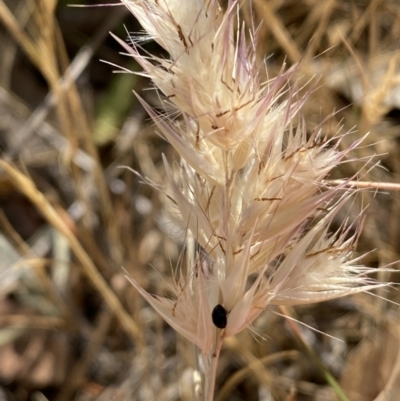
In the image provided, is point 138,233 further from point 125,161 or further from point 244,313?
point 244,313

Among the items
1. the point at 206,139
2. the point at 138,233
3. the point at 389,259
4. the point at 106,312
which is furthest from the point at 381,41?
the point at 206,139

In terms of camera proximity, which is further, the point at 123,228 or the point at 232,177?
the point at 123,228

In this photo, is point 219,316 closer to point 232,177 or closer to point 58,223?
point 232,177

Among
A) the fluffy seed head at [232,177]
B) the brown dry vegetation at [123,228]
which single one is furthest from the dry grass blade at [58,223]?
the fluffy seed head at [232,177]

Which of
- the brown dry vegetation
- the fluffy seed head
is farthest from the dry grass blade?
the fluffy seed head

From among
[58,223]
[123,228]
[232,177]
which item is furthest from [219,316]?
[123,228]

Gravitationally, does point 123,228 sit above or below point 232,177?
below
